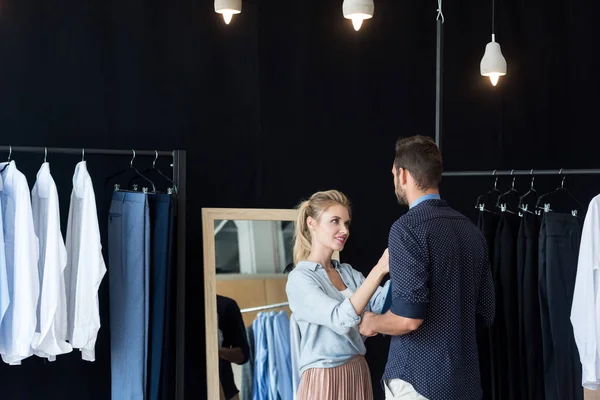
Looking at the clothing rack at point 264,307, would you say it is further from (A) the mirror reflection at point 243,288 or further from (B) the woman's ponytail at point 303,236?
(B) the woman's ponytail at point 303,236

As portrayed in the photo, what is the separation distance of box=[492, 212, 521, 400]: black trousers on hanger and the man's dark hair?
1748 mm

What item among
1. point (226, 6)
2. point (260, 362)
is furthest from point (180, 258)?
point (226, 6)

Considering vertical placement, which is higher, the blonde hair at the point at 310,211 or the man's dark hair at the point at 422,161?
the man's dark hair at the point at 422,161

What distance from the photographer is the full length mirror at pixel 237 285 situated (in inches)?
213

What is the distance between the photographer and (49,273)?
14.8 ft

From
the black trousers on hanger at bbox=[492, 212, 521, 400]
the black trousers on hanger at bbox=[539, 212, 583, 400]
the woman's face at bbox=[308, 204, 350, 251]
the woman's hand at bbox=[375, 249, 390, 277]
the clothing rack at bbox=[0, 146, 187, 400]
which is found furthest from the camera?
the black trousers on hanger at bbox=[492, 212, 521, 400]

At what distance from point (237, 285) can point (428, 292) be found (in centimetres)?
221

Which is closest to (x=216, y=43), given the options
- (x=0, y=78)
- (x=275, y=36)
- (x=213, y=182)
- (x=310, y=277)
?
(x=275, y=36)

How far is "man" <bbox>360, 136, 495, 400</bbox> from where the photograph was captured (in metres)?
3.48

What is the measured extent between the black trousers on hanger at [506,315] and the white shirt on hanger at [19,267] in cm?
259

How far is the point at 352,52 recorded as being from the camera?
20.9ft

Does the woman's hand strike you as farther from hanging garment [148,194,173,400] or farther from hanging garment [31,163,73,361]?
hanging garment [31,163,73,361]

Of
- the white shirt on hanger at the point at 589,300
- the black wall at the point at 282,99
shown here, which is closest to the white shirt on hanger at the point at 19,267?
the black wall at the point at 282,99

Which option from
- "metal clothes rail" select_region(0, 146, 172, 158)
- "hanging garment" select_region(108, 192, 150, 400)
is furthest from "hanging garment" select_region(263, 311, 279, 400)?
"metal clothes rail" select_region(0, 146, 172, 158)
